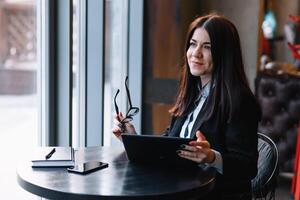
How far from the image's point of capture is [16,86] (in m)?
2.32

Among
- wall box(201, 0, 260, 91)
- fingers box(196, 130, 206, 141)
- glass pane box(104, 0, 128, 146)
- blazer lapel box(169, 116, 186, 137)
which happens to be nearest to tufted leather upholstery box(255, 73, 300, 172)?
wall box(201, 0, 260, 91)

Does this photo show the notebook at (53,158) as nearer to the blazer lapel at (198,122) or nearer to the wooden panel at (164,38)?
the blazer lapel at (198,122)

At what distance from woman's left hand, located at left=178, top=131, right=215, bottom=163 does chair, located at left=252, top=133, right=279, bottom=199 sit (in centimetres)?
43

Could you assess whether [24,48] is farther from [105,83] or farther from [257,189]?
[257,189]

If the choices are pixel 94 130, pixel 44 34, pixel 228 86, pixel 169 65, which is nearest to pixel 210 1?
pixel 169 65

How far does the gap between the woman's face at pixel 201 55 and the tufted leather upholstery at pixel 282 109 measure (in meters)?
1.84

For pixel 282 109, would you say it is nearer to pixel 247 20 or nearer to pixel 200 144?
pixel 247 20

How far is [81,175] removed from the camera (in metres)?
1.58

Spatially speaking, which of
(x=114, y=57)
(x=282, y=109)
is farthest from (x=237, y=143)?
(x=282, y=109)

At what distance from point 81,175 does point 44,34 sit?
1.06 m

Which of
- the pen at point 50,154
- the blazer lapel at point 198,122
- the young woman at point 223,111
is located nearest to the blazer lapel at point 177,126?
the young woman at point 223,111

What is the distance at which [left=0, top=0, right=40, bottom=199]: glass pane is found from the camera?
2.25 meters

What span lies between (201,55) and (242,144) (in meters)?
0.39

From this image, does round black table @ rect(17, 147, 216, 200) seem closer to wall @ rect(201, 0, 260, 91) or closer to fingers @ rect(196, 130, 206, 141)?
→ fingers @ rect(196, 130, 206, 141)
